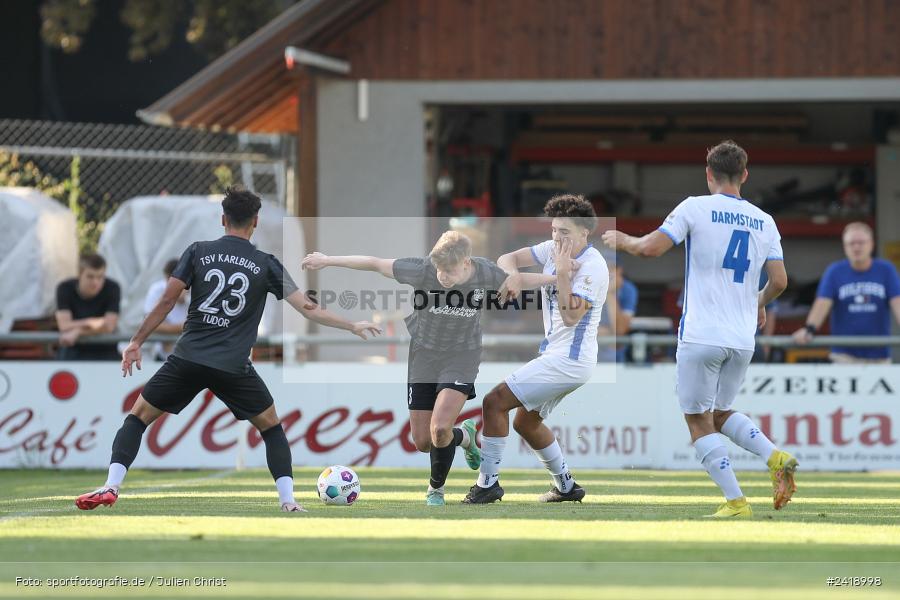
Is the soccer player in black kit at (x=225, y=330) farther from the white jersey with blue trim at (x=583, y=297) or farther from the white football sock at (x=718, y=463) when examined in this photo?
the white football sock at (x=718, y=463)

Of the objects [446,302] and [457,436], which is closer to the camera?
[446,302]

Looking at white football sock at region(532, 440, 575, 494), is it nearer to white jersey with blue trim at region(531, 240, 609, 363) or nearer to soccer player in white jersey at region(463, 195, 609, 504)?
soccer player in white jersey at region(463, 195, 609, 504)

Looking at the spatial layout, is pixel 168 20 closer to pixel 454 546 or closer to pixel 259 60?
pixel 259 60

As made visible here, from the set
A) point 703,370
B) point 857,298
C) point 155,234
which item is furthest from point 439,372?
point 155,234

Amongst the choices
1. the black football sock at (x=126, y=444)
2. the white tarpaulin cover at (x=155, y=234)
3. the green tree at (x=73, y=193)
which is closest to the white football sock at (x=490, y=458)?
the black football sock at (x=126, y=444)

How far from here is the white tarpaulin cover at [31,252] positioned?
57.1 ft

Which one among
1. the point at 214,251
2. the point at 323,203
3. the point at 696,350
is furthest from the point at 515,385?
the point at 323,203

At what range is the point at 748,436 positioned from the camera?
909 centimetres

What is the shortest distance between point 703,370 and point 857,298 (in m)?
6.11

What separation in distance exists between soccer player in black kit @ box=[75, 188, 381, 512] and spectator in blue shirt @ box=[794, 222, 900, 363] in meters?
6.60

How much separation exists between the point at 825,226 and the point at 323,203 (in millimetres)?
8546

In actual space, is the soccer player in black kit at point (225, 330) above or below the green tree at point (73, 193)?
below

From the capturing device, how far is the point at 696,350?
8.88m

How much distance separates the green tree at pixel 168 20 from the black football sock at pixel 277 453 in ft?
62.5
